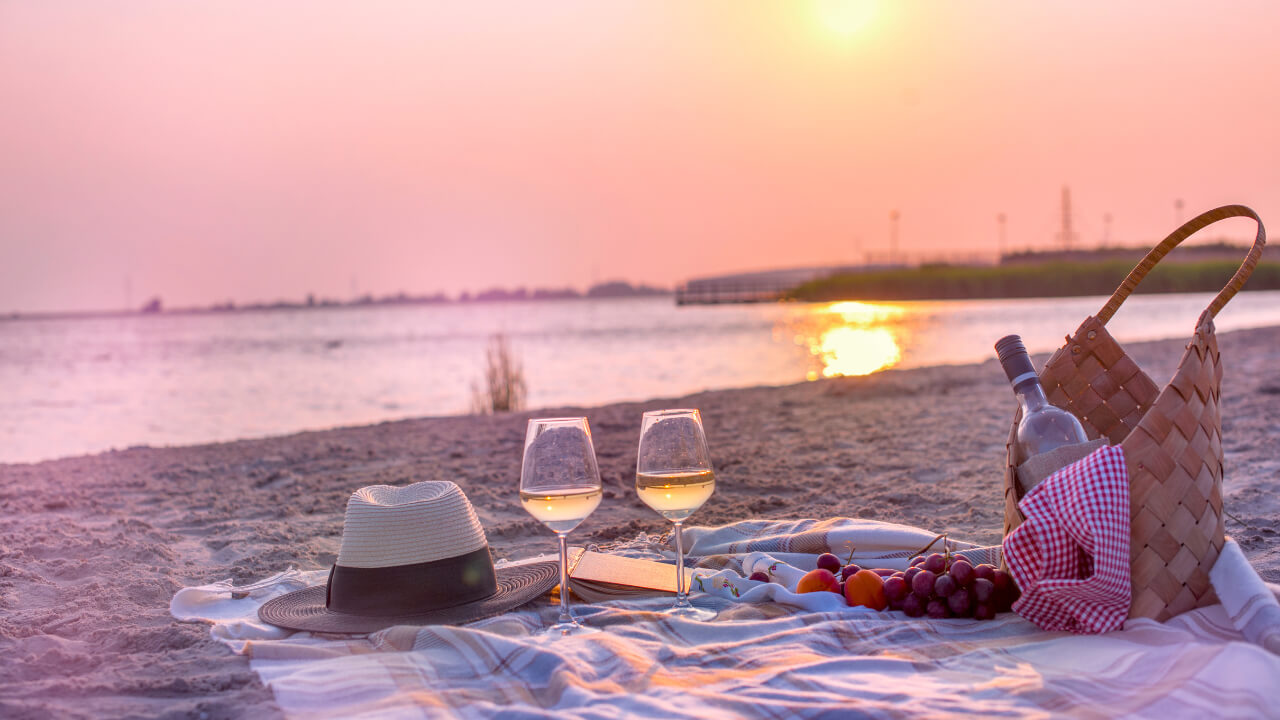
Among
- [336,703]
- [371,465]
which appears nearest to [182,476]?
[371,465]

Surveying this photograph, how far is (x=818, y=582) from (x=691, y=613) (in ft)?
1.32

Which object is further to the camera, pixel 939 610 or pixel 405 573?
pixel 405 573

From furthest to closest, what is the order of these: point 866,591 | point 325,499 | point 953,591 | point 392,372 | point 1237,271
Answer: point 392,372 → point 325,499 → point 866,591 → point 953,591 → point 1237,271

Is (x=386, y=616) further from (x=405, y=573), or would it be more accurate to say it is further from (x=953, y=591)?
(x=953, y=591)

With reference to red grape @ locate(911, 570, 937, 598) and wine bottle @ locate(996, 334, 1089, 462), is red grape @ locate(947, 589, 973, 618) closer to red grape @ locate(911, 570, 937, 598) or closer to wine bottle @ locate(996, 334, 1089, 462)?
red grape @ locate(911, 570, 937, 598)

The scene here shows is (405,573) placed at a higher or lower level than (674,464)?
lower

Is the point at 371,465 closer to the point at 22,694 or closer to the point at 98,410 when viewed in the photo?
the point at 22,694

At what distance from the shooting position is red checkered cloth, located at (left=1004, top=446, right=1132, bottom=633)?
2.13 m

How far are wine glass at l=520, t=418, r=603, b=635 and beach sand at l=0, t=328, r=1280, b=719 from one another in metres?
0.78

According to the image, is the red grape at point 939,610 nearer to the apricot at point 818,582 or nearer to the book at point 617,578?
the apricot at point 818,582

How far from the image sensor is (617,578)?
2.94 meters

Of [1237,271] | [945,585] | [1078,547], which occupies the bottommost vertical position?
[945,585]

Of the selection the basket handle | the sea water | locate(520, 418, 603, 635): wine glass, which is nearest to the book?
locate(520, 418, 603, 635): wine glass

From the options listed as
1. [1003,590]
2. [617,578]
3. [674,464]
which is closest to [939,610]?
[1003,590]
